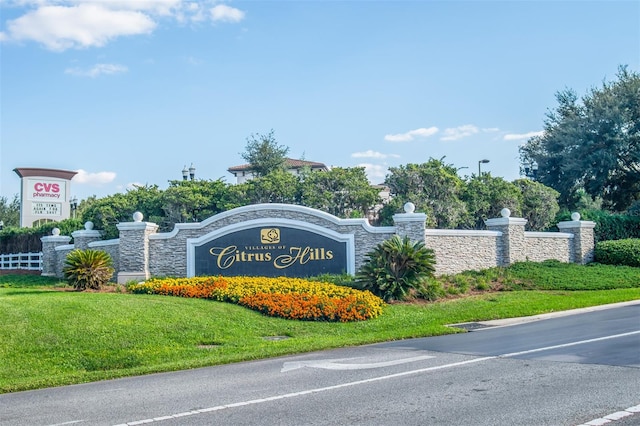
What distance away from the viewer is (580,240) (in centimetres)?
2838

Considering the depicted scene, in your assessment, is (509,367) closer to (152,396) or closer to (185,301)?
(152,396)

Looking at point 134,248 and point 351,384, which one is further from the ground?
point 134,248

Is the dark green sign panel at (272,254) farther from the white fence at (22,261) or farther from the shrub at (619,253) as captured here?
the white fence at (22,261)

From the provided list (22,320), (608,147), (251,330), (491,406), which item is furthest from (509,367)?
(608,147)

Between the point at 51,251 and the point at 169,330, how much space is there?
1824cm

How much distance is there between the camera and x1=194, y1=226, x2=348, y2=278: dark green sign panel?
23095 mm

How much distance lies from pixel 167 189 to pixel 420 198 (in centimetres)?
1219

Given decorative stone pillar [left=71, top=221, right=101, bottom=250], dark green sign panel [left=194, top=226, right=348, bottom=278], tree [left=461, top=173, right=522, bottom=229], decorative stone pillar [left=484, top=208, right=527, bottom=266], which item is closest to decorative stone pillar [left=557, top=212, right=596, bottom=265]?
decorative stone pillar [left=484, top=208, right=527, bottom=266]

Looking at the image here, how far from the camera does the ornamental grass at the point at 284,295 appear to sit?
54.5ft

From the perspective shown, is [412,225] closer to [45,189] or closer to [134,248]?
[134,248]

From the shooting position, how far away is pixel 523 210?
33.7 meters

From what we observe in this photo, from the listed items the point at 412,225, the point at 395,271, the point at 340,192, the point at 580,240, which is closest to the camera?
the point at 395,271

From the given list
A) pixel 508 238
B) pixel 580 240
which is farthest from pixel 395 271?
pixel 580 240

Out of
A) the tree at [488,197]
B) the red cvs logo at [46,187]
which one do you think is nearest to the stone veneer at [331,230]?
the tree at [488,197]
